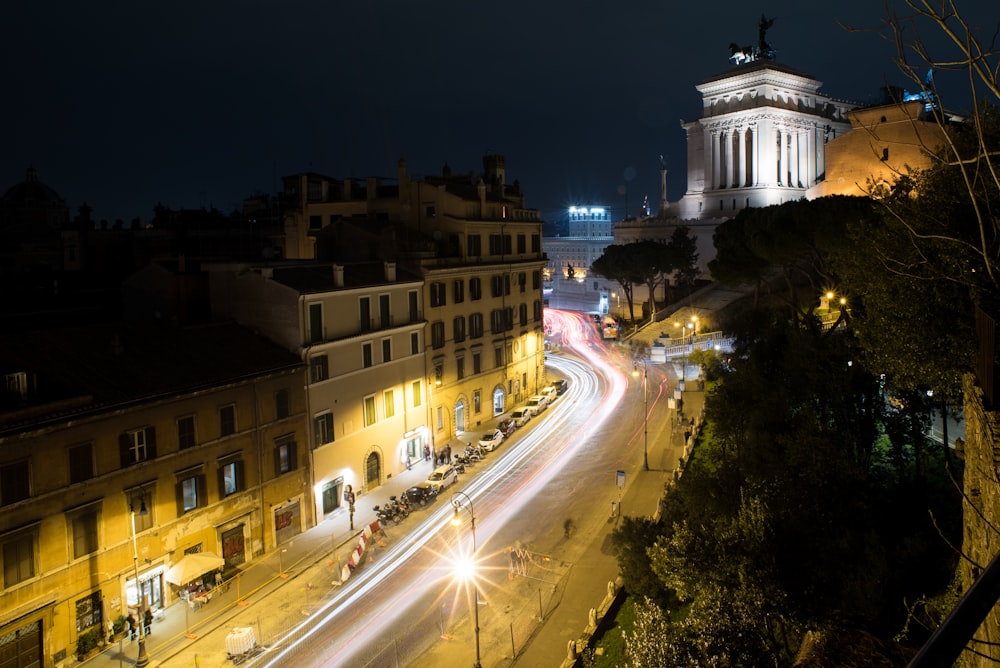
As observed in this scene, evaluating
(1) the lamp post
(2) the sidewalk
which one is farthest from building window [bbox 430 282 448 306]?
(1) the lamp post

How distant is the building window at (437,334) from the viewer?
42859 millimetres

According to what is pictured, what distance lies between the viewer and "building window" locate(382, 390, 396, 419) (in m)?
38.4

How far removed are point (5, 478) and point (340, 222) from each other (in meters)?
26.8

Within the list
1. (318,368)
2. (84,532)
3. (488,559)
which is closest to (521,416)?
(318,368)

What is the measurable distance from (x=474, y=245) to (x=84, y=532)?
2854 cm

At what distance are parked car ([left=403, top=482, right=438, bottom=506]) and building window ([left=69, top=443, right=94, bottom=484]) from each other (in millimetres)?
13968

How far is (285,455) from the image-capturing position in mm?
31484

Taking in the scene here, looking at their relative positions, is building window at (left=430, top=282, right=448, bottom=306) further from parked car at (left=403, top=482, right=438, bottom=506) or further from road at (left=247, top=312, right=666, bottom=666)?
parked car at (left=403, top=482, right=438, bottom=506)

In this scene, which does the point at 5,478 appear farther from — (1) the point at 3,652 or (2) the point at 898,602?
(2) the point at 898,602

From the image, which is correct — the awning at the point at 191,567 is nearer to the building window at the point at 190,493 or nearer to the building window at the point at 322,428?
the building window at the point at 190,493

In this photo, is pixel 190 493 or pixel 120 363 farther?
pixel 190 493

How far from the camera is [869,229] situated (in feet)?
72.8

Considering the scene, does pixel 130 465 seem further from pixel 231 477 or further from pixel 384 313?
pixel 384 313

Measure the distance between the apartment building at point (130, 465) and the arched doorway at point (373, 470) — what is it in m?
4.68
